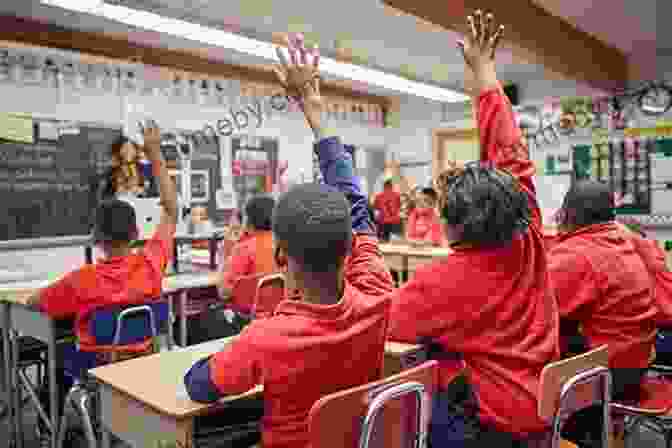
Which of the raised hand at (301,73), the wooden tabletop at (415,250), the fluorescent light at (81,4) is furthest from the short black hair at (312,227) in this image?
the wooden tabletop at (415,250)

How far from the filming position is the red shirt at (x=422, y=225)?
5816 mm

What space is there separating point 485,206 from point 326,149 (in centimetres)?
47

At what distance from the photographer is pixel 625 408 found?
1.79 metres

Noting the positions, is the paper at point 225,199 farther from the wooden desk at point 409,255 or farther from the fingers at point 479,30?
the fingers at point 479,30

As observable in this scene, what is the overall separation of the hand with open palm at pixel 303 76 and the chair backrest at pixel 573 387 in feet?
2.89

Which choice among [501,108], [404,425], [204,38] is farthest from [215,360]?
[204,38]

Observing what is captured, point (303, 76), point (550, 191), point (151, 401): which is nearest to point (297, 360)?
point (151, 401)

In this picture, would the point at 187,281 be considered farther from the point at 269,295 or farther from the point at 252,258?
the point at 269,295

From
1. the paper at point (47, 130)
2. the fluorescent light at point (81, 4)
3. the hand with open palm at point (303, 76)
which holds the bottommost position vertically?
the hand with open palm at point (303, 76)

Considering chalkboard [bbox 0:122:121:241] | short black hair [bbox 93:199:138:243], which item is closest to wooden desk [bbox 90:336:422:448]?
short black hair [bbox 93:199:138:243]

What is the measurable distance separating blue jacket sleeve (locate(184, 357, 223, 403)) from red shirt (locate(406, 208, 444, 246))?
471 centimetres

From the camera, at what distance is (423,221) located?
6.15 meters

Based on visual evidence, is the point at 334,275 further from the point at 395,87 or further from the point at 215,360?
the point at 395,87

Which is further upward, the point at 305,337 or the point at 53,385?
the point at 305,337
